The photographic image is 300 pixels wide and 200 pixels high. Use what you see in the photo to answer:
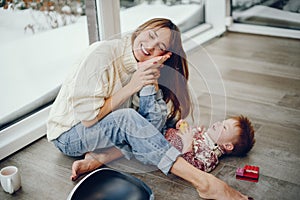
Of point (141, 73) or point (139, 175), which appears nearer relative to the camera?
point (141, 73)

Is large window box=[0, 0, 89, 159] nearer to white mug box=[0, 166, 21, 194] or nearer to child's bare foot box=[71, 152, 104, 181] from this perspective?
white mug box=[0, 166, 21, 194]

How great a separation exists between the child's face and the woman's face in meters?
0.39

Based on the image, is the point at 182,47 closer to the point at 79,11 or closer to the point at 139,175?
the point at 139,175

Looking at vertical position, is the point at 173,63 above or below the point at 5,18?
below

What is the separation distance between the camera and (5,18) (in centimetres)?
196

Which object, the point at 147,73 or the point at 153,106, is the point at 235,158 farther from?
the point at 147,73

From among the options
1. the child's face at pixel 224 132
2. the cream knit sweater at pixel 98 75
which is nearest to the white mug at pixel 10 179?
the cream knit sweater at pixel 98 75

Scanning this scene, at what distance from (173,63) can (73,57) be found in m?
0.89

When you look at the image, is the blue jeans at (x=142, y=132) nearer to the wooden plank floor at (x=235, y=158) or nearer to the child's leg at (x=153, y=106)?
the child's leg at (x=153, y=106)

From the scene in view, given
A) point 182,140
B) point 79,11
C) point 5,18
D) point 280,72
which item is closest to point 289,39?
point 280,72

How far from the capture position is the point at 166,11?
10.2ft

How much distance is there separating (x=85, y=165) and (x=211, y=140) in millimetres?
488

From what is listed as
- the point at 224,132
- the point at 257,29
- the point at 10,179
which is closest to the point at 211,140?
the point at 224,132

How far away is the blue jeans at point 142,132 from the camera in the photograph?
→ 171cm
